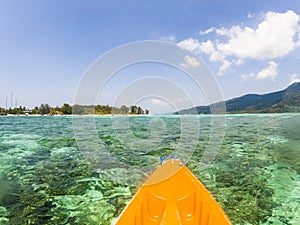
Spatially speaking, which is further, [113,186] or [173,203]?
[113,186]

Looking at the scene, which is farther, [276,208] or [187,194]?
[276,208]

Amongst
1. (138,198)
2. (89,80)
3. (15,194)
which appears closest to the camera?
(138,198)

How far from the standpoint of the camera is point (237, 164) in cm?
726

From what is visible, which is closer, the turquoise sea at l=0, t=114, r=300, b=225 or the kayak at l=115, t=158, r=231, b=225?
the kayak at l=115, t=158, r=231, b=225

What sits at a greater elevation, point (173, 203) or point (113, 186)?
point (173, 203)

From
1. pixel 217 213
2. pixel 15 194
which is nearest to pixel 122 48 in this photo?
pixel 217 213

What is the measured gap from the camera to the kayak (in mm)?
2271

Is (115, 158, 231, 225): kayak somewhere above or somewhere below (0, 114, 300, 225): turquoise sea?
above

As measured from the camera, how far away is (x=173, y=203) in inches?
102

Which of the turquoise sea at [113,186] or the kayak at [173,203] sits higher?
the kayak at [173,203]

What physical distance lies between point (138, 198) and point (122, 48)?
2.23 metres

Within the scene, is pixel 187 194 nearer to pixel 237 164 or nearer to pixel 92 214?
pixel 92 214

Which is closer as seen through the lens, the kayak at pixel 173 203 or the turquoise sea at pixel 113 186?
the kayak at pixel 173 203

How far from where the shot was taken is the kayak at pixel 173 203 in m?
2.27
